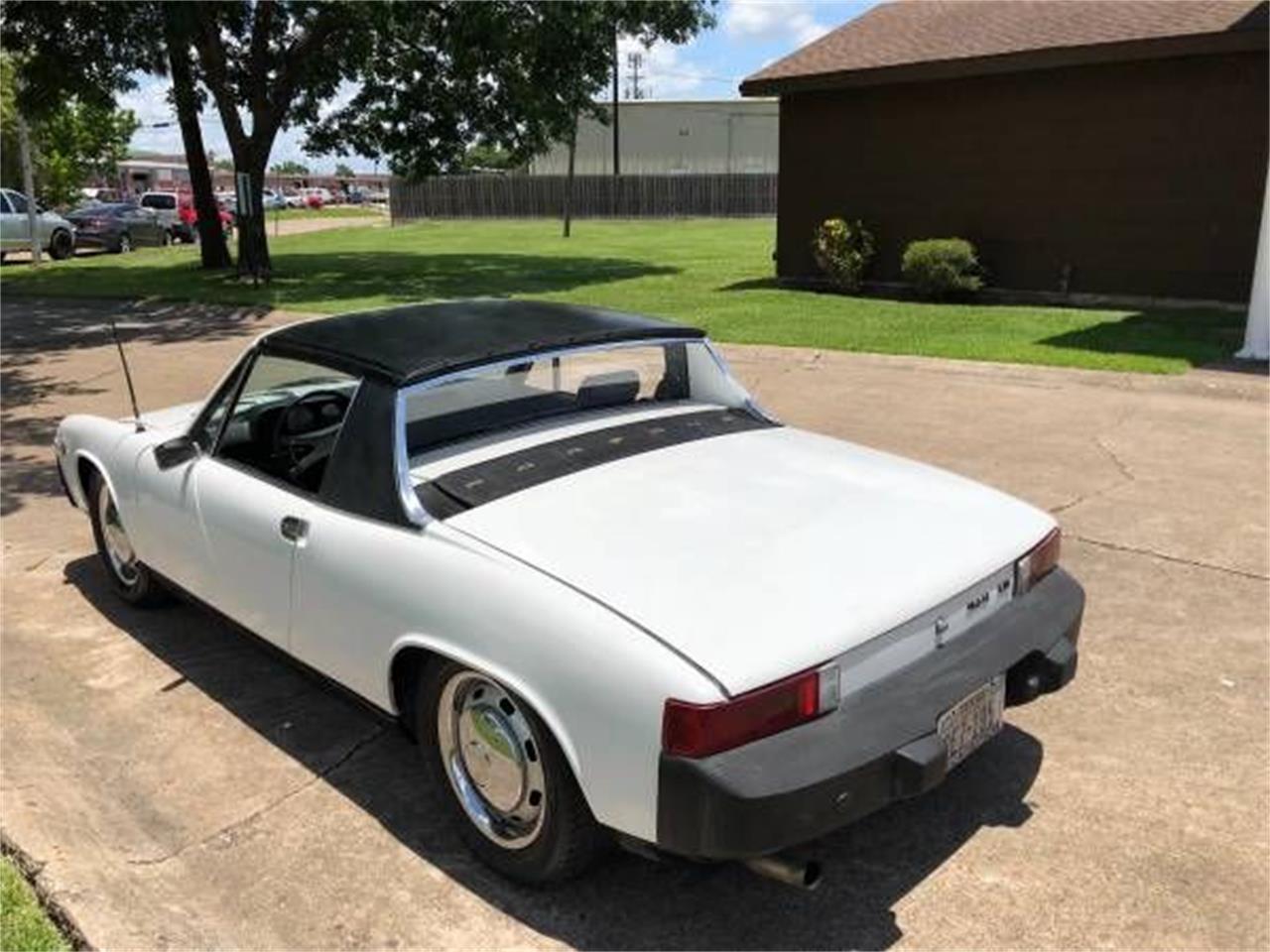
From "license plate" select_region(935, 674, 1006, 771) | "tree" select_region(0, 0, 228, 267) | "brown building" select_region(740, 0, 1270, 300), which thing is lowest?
"license plate" select_region(935, 674, 1006, 771)

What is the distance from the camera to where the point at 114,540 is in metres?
4.98

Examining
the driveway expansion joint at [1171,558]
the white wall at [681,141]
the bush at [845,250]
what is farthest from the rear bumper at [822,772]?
the white wall at [681,141]

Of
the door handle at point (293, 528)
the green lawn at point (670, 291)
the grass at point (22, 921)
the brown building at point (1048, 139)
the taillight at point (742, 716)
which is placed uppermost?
the brown building at point (1048, 139)

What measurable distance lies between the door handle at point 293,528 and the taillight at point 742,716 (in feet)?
4.92

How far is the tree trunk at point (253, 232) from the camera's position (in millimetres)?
19828

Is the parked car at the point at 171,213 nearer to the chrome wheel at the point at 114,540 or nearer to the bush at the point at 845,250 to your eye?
the bush at the point at 845,250

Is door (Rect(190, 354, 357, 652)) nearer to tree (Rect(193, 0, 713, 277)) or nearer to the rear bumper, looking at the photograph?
the rear bumper

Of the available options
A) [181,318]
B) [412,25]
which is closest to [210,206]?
[412,25]

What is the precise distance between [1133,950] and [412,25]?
19.1m

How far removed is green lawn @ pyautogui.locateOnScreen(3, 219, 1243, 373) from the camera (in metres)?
11.6

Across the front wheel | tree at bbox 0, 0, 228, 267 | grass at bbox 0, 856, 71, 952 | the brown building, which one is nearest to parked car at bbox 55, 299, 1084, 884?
grass at bbox 0, 856, 71, 952

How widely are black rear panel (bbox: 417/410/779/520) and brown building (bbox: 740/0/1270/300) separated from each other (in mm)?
11879

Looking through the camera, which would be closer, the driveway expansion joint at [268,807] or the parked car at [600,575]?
the parked car at [600,575]

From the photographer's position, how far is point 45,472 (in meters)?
7.35
